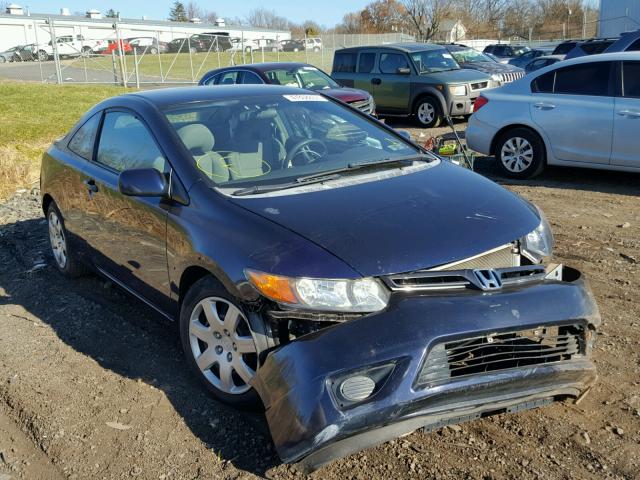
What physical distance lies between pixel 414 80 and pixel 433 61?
33.6 inches

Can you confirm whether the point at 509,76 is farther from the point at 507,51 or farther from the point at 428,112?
the point at 507,51

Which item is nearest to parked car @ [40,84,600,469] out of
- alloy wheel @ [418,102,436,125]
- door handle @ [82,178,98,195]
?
door handle @ [82,178,98,195]

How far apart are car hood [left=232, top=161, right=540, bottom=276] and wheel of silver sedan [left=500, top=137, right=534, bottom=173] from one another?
5270 millimetres

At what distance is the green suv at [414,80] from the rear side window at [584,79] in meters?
5.82

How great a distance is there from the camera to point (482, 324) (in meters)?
2.84

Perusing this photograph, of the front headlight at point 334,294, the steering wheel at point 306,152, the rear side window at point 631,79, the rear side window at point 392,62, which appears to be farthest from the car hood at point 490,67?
the front headlight at point 334,294

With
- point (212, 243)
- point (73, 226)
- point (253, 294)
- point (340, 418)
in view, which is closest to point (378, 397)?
point (340, 418)

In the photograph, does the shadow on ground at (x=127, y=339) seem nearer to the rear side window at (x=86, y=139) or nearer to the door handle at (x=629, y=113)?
the rear side window at (x=86, y=139)

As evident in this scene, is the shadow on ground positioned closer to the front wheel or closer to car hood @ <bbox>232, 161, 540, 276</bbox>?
car hood @ <bbox>232, 161, 540, 276</bbox>

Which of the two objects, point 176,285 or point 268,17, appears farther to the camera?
point 268,17

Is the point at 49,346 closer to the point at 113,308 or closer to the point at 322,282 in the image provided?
the point at 113,308

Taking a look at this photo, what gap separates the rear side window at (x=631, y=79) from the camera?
26.2ft

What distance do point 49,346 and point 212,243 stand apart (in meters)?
1.84

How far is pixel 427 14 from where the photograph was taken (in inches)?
2189
